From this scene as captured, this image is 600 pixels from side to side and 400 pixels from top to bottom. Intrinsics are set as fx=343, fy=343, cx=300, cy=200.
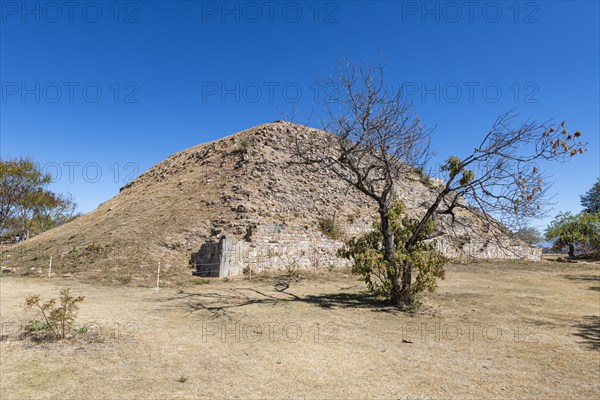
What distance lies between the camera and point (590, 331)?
8266mm

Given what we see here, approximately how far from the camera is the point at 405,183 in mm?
36219

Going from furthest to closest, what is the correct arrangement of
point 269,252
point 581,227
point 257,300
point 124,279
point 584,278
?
point 581,227, point 269,252, point 584,278, point 124,279, point 257,300

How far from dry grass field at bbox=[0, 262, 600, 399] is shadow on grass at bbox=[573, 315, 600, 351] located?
0.04 m

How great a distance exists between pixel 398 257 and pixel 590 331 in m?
4.74

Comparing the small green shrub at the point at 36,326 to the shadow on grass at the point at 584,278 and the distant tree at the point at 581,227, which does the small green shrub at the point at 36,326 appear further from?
the distant tree at the point at 581,227

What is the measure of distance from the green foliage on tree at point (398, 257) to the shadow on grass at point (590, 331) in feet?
11.2

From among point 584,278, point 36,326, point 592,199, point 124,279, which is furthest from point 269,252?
point 592,199

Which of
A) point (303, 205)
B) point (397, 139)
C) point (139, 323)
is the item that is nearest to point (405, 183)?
point (303, 205)

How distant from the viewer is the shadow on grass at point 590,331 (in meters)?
7.29

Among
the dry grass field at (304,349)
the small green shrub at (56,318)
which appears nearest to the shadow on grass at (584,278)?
the dry grass field at (304,349)

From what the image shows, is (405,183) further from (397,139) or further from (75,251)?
(75,251)

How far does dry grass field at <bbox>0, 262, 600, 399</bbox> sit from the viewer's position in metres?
4.83

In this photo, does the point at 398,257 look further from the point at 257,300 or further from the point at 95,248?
the point at 95,248

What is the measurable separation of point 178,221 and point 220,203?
3150 mm
